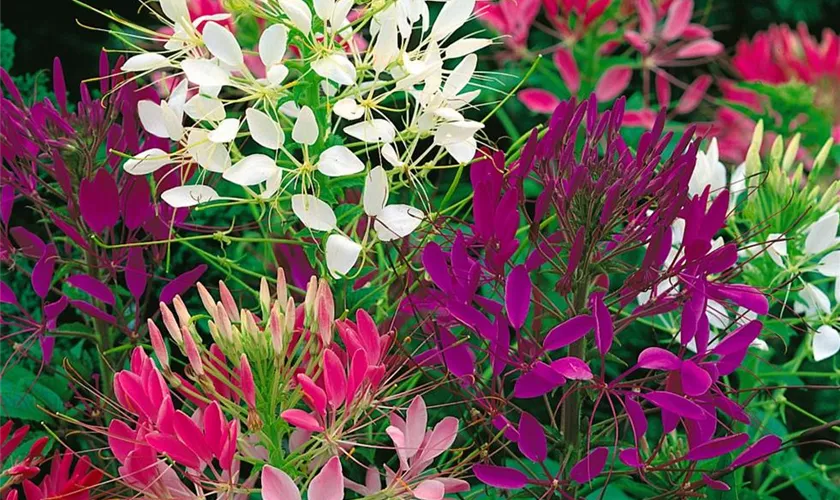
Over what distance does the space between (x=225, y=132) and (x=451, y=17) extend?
0.16 metres

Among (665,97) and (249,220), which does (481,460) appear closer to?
(249,220)

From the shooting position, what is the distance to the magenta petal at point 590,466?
1.81 feet

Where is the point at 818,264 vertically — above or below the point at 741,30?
above

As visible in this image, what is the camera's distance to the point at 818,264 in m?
0.73

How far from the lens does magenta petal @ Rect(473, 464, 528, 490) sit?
1.83 feet

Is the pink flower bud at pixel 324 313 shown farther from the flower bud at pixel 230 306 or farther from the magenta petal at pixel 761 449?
the magenta petal at pixel 761 449

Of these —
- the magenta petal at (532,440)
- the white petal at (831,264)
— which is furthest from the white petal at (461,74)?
the white petal at (831,264)

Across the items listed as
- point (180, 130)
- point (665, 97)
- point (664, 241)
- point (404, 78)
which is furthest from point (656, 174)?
point (665, 97)

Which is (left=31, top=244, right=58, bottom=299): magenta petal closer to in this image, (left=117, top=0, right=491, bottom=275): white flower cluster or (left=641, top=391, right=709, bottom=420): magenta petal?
(left=117, top=0, right=491, bottom=275): white flower cluster

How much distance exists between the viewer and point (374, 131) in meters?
0.58

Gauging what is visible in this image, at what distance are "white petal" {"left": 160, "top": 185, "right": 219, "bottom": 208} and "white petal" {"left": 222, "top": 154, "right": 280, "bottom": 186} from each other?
33 millimetres

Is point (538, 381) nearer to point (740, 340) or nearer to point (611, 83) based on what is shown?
point (740, 340)

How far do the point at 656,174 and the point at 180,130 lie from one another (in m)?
0.30

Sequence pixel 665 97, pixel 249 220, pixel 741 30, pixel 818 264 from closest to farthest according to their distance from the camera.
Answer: pixel 818 264
pixel 249 220
pixel 665 97
pixel 741 30
